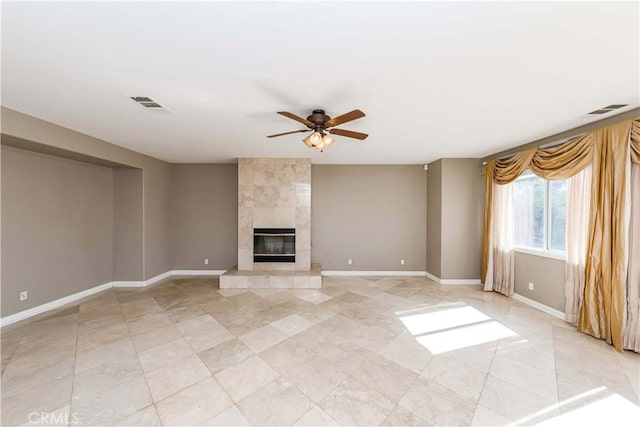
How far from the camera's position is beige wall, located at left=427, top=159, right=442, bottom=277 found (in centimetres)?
491

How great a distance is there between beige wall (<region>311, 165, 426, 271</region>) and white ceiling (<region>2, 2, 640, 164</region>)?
8.07 feet

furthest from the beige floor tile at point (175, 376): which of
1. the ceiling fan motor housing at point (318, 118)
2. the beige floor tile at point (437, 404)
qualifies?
the ceiling fan motor housing at point (318, 118)

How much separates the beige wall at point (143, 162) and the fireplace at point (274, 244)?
214cm

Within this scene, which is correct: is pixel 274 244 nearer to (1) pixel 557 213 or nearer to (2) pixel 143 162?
(2) pixel 143 162

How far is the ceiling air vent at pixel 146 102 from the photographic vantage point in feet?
7.49

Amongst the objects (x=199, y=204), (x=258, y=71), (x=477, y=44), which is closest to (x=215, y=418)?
(x=258, y=71)

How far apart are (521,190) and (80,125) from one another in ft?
22.2

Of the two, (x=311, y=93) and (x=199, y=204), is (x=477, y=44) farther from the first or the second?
(x=199, y=204)

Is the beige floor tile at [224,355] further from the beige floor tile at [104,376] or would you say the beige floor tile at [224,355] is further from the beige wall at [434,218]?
the beige wall at [434,218]

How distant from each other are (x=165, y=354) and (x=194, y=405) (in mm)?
929

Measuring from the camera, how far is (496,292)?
4344mm

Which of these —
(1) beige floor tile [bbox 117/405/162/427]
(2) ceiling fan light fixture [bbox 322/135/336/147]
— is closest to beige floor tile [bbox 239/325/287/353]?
(1) beige floor tile [bbox 117/405/162/427]

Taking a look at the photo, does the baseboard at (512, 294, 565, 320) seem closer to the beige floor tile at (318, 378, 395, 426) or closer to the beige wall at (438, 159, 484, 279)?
the beige wall at (438, 159, 484, 279)

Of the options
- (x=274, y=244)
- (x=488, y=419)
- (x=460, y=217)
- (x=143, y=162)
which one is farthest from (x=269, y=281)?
(x=460, y=217)
